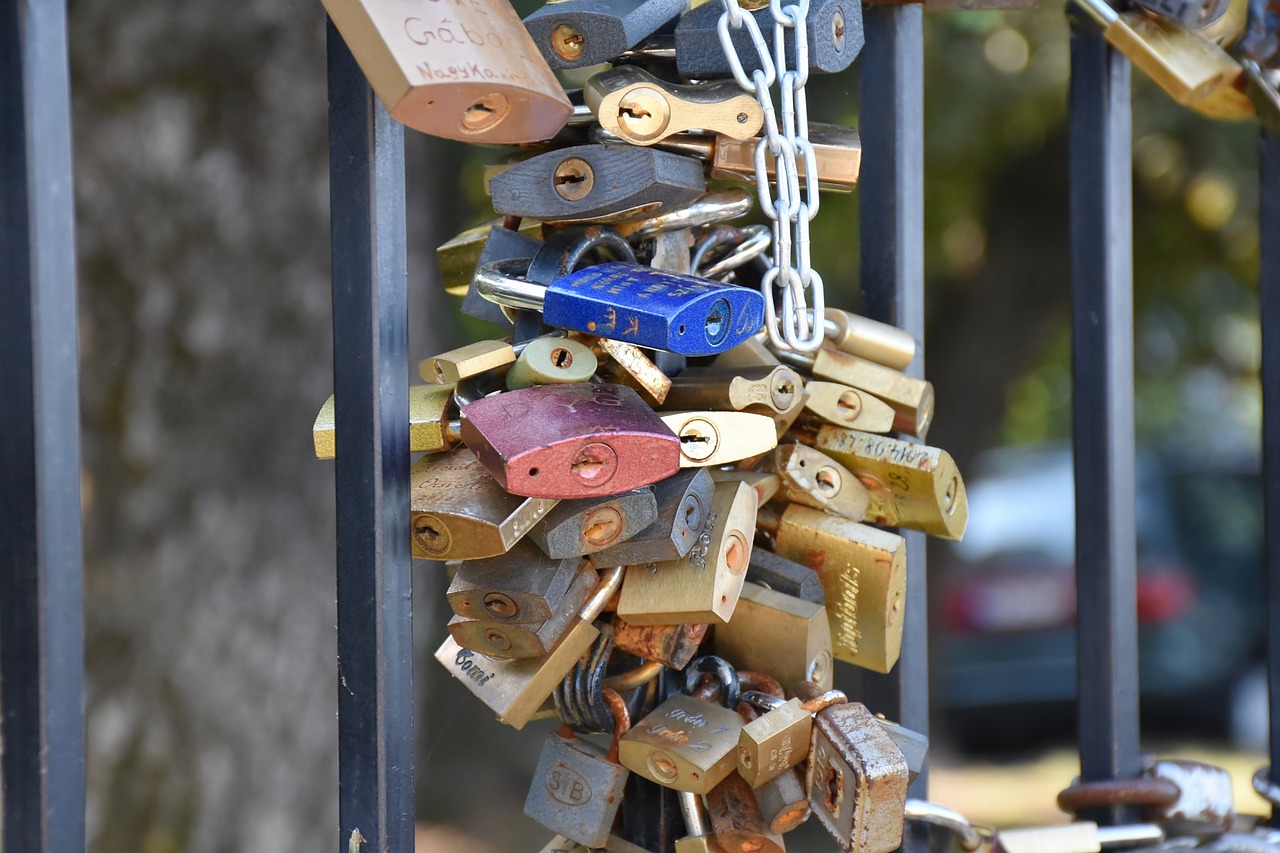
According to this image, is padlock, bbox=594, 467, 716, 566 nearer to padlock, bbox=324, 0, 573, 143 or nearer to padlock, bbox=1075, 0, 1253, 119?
padlock, bbox=324, 0, 573, 143

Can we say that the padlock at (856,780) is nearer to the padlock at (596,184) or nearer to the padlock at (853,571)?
the padlock at (853,571)

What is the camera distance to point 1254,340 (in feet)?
20.8

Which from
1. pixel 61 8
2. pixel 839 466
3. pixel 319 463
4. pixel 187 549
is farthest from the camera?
pixel 319 463

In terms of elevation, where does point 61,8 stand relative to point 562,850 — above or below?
above

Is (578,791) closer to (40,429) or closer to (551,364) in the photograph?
(551,364)

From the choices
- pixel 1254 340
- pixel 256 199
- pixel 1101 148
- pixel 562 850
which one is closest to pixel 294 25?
pixel 256 199

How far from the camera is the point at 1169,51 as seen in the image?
3.51 ft

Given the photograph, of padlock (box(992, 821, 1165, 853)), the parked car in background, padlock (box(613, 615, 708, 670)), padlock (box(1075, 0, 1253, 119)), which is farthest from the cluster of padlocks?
the parked car in background

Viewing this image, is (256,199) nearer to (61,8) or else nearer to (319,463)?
(319,463)

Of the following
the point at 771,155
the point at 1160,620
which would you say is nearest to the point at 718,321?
the point at 771,155

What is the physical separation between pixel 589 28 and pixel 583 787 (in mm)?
519

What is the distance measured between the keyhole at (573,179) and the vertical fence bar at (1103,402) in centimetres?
52

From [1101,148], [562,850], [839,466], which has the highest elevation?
[1101,148]

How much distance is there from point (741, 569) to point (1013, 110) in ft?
11.3
